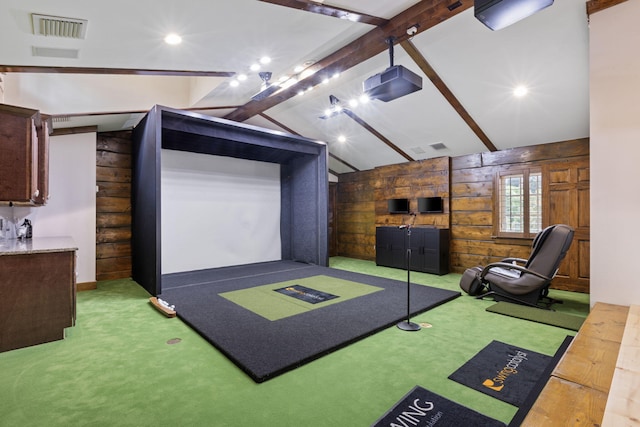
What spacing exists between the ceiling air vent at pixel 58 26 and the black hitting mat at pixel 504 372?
3952 millimetres

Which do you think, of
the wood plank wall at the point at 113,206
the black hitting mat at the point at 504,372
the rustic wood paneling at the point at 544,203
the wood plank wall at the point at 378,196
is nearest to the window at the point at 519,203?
the rustic wood paneling at the point at 544,203

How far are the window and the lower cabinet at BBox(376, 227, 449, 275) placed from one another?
109 cm

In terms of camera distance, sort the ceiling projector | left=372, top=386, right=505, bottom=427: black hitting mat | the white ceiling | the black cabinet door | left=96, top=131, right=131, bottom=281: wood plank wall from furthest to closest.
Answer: the black cabinet door → left=96, top=131, right=131, bottom=281: wood plank wall → the ceiling projector → the white ceiling → left=372, top=386, right=505, bottom=427: black hitting mat

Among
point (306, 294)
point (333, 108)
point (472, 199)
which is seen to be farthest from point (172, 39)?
point (472, 199)

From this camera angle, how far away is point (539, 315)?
3.66m

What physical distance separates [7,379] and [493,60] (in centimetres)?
585

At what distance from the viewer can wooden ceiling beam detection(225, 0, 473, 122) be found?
3.07m

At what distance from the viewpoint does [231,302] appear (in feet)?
13.8

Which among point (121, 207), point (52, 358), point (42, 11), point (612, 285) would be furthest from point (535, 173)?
point (121, 207)

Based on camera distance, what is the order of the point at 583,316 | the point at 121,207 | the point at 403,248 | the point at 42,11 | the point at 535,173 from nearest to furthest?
1. the point at 42,11
2. the point at 583,316
3. the point at 535,173
4. the point at 121,207
5. the point at 403,248

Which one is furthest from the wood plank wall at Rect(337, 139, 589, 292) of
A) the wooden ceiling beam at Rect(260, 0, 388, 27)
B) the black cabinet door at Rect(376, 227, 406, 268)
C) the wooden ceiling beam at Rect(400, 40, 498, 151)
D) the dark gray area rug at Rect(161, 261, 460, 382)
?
the wooden ceiling beam at Rect(260, 0, 388, 27)

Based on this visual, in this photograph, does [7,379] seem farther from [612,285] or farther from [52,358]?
[612,285]

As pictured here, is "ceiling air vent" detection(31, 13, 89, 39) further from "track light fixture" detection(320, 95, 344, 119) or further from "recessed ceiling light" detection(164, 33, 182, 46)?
"track light fixture" detection(320, 95, 344, 119)

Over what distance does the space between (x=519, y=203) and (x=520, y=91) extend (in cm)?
219
